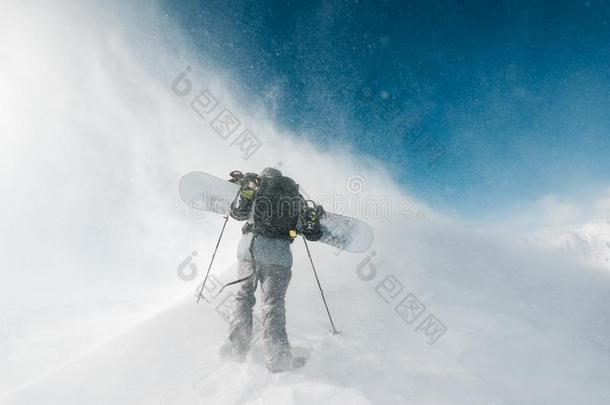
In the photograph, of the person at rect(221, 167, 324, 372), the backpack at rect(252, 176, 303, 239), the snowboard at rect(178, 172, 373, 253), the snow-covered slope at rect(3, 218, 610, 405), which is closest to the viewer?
the snow-covered slope at rect(3, 218, 610, 405)

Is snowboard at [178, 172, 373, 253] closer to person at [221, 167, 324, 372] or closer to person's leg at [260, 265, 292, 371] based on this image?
person at [221, 167, 324, 372]

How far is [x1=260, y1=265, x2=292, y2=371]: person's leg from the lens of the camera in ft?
14.6

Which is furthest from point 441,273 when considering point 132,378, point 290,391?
point 132,378

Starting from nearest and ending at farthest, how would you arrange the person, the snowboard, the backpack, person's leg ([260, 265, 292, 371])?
person's leg ([260, 265, 292, 371]) < the person < the backpack < the snowboard

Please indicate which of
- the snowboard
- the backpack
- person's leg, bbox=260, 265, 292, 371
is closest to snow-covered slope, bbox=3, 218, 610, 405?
person's leg, bbox=260, 265, 292, 371

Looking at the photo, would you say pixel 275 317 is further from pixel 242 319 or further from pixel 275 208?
pixel 275 208

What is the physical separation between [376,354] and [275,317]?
1880mm

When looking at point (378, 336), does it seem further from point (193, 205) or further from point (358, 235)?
point (193, 205)

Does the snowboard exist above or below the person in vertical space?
above

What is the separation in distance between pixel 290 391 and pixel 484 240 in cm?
1687

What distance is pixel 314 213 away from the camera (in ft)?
18.0

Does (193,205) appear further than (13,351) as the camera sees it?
No

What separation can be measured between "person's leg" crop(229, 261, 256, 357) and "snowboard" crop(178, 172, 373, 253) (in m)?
1.39

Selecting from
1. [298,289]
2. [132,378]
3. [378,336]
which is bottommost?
[132,378]
